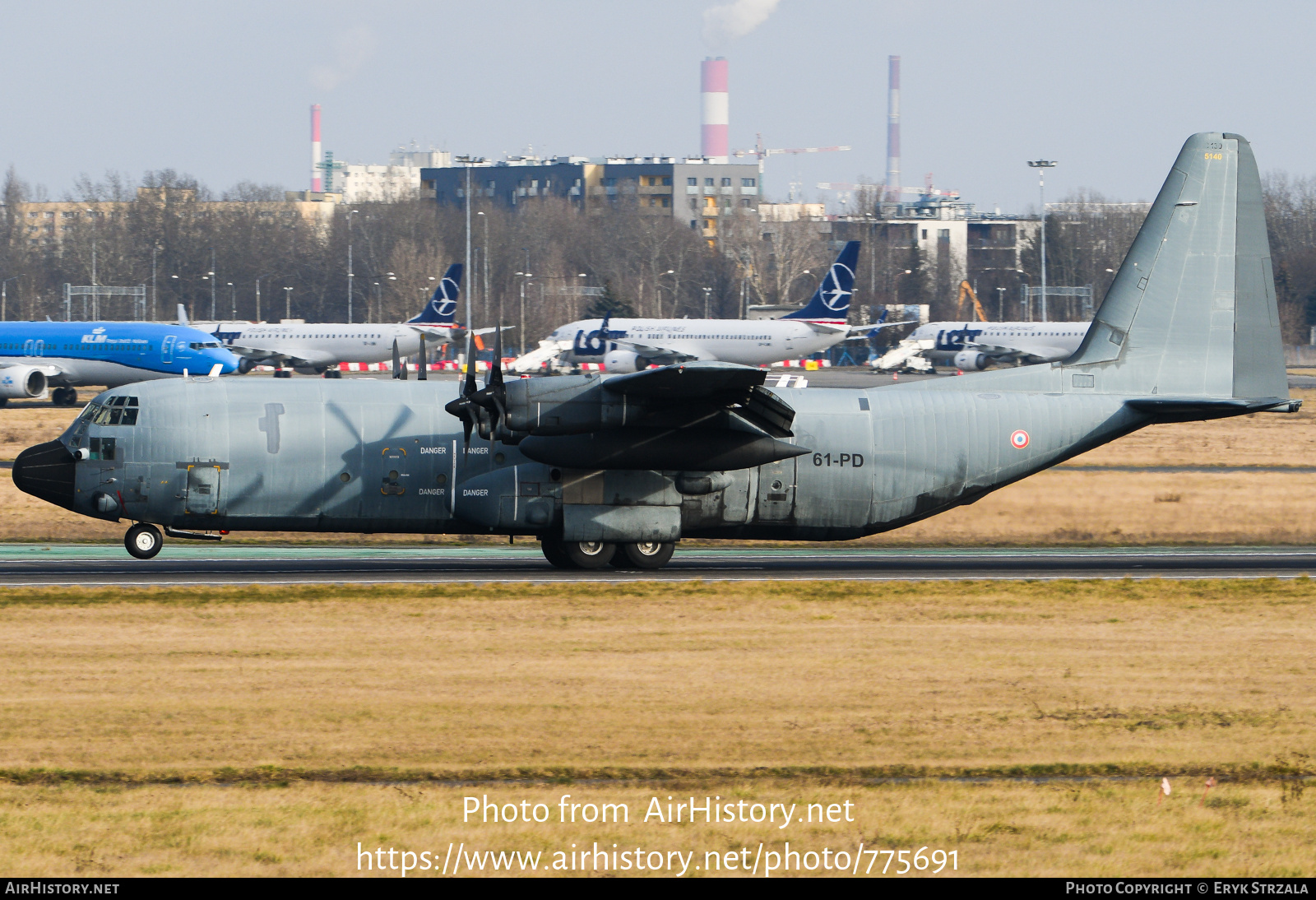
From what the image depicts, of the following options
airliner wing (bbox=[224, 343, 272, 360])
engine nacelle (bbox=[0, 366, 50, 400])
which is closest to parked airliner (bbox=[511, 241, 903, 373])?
airliner wing (bbox=[224, 343, 272, 360])

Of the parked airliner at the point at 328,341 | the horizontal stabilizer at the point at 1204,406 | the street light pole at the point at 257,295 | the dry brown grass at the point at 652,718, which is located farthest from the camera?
the street light pole at the point at 257,295

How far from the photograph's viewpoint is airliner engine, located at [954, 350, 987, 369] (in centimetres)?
9781

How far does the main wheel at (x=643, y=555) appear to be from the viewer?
2736cm

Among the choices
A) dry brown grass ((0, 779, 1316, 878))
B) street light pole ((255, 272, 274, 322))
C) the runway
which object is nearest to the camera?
dry brown grass ((0, 779, 1316, 878))

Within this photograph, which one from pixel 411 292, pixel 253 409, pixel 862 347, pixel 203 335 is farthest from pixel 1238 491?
pixel 411 292

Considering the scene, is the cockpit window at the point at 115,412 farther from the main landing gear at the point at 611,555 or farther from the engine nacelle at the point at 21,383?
the engine nacelle at the point at 21,383

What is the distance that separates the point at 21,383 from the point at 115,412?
138 ft

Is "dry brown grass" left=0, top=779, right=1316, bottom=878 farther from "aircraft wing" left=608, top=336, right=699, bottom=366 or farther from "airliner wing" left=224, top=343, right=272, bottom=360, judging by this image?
"airliner wing" left=224, top=343, right=272, bottom=360

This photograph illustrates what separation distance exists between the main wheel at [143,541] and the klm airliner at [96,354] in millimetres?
42235

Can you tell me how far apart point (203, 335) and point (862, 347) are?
7511 centimetres

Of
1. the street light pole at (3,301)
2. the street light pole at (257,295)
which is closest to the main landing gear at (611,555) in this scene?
the street light pole at (257,295)

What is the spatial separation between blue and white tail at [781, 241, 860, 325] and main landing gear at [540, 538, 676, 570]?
209 feet

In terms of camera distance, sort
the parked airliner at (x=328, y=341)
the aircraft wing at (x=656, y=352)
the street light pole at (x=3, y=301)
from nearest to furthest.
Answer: the aircraft wing at (x=656, y=352) → the parked airliner at (x=328, y=341) → the street light pole at (x=3, y=301)
